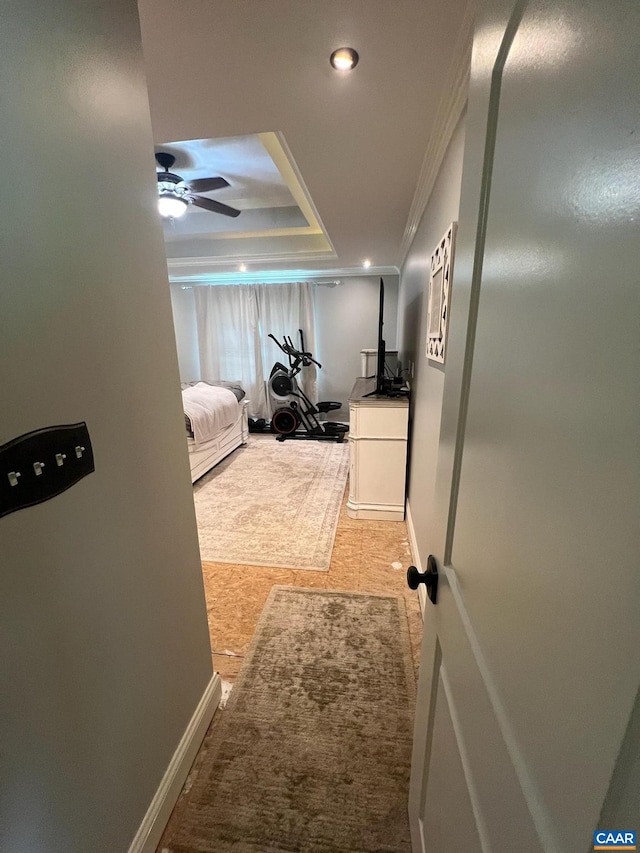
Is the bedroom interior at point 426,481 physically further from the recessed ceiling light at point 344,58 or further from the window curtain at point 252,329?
the window curtain at point 252,329

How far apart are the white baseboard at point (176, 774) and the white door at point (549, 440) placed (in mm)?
853

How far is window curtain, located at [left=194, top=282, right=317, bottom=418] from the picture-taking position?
5.27m

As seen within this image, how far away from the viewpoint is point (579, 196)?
1.06ft

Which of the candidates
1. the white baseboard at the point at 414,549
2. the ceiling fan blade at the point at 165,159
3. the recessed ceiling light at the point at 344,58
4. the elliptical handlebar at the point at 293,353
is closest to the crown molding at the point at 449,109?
the recessed ceiling light at the point at 344,58

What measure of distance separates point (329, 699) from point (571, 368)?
63.3 inches

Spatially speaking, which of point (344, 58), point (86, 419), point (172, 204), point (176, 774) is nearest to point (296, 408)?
point (172, 204)

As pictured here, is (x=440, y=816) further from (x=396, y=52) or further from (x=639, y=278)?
(x=396, y=52)

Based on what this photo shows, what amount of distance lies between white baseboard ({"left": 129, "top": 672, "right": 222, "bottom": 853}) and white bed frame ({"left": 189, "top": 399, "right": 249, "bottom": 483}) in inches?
74.2

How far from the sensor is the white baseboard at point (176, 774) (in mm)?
962

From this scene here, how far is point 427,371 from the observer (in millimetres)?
2154

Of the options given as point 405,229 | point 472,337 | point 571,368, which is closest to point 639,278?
point 571,368

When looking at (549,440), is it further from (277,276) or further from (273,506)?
(277,276)

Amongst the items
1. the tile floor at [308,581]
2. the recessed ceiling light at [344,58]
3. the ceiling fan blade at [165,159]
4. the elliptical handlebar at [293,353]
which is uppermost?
the ceiling fan blade at [165,159]

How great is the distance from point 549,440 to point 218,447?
3848 millimetres
